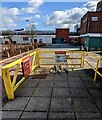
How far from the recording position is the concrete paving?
4273mm

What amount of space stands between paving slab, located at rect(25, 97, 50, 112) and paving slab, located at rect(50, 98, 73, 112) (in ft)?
0.59

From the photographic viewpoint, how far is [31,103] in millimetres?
5008

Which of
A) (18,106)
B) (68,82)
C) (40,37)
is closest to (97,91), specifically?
(68,82)

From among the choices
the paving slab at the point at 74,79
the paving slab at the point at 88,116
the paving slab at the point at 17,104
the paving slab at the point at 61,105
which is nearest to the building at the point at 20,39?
the paving slab at the point at 74,79

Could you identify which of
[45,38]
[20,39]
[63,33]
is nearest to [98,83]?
[45,38]

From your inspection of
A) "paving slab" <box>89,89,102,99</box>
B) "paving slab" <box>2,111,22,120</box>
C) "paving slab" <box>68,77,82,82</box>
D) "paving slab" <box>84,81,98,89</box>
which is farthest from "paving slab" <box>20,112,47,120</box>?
"paving slab" <box>68,77,82,82</box>

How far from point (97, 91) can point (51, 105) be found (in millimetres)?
2089

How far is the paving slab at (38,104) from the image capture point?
461 centimetres

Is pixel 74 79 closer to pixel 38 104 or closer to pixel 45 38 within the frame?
pixel 38 104

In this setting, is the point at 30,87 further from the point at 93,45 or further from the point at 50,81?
the point at 93,45

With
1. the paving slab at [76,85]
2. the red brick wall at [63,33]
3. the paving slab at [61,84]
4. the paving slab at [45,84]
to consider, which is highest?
the red brick wall at [63,33]

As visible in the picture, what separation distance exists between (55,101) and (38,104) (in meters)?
0.55

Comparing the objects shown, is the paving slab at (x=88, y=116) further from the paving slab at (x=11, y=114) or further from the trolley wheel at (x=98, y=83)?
the trolley wheel at (x=98, y=83)

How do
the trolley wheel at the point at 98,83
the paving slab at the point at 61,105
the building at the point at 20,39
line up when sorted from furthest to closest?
the building at the point at 20,39, the trolley wheel at the point at 98,83, the paving slab at the point at 61,105
